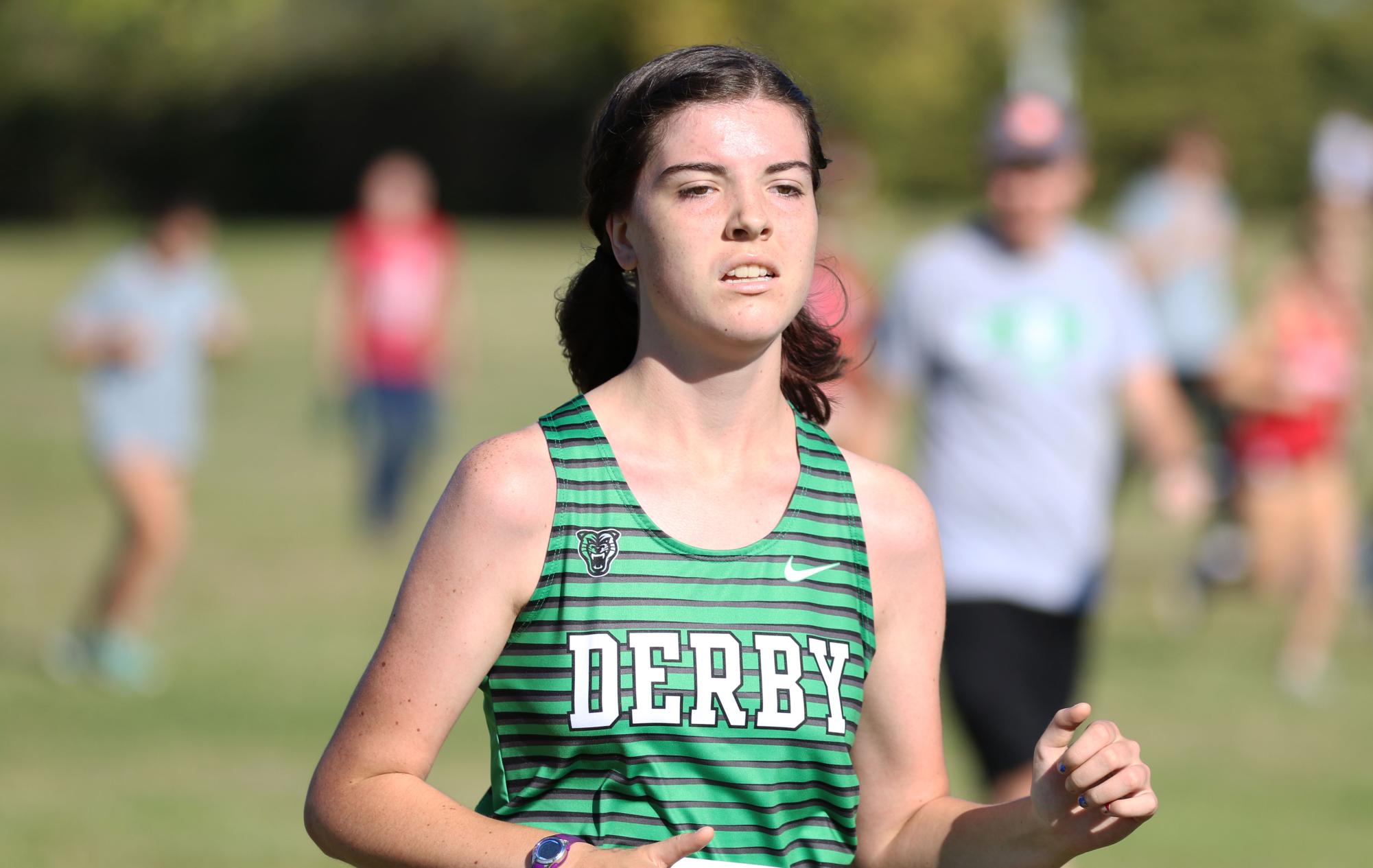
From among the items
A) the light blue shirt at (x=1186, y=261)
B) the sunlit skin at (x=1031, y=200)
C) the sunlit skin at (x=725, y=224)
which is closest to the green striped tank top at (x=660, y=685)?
the sunlit skin at (x=725, y=224)

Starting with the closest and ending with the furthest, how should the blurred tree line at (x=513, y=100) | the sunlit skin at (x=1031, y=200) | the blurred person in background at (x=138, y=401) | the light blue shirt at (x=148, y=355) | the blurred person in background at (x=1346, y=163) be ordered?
the sunlit skin at (x=1031, y=200) < the blurred person in background at (x=138, y=401) < the light blue shirt at (x=148, y=355) < the blurred person in background at (x=1346, y=163) < the blurred tree line at (x=513, y=100)

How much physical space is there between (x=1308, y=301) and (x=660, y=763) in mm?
8534

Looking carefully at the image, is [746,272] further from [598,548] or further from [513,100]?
[513,100]

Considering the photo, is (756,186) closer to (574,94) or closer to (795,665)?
(795,665)

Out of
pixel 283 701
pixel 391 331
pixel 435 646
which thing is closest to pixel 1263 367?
pixel 283 701

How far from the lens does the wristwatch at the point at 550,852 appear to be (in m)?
2.38

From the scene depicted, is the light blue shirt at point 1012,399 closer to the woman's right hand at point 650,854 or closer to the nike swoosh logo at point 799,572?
the nike swoosh logo at point 799,572

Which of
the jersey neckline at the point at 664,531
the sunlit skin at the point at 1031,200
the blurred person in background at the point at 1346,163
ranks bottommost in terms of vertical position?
the jersey neckline at the point at 664,531

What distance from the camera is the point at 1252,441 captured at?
420 inches

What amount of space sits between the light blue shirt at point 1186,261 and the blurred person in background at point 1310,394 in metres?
2.09

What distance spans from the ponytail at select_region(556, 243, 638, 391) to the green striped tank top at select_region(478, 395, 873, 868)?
329 millimetres

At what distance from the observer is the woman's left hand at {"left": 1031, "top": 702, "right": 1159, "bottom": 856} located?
246cm

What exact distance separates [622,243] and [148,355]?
7691 millimetres

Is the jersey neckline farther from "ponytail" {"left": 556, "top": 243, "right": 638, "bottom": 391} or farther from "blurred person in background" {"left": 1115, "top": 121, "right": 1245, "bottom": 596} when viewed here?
"blurred person in background" {"left": 1115, "top": 121, "right": 1245, "bottom": 596}
